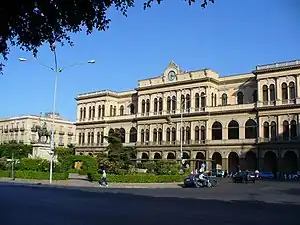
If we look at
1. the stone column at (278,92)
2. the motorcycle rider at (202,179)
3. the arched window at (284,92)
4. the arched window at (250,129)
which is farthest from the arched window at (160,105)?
the motorcycle rider at (202,179)

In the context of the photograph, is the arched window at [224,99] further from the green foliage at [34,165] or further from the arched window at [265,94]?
the green foliage at [34,165]

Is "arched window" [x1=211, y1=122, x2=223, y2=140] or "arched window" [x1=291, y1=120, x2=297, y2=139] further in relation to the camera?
"arched window" [x1=211, y1=122, x2=223, y2=140]

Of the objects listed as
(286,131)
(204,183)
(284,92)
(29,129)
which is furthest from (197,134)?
(29,129)

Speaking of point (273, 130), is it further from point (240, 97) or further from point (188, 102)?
point (188, 102)

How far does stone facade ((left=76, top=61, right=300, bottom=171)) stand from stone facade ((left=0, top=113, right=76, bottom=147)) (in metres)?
32.0

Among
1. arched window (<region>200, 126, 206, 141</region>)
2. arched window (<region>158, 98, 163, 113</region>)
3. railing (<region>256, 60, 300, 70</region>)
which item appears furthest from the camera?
arched window (<region>158, 98, 163, 113</region>)

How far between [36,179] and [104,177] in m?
9.15

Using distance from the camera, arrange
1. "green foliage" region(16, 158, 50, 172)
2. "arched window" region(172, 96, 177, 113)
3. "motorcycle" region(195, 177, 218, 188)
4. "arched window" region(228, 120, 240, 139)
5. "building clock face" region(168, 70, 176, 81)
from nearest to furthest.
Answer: "motorcycle" region(195, 177, 218, 188), "green foliage" region(16, 158, 50, 172), "arched window" region(228, 120, 240, 139), "arched window" region(172, 96, 177, 113), "building clock face" region(168, 70, 176, 81)

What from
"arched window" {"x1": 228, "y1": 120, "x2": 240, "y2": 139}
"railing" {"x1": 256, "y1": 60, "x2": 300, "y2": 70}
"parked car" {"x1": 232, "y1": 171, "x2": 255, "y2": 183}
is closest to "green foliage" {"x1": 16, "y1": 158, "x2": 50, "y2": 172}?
"parked car" {"x1": 232, "y1": 171, "x2": 255, "y2": 183}

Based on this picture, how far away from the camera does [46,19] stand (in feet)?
27.5

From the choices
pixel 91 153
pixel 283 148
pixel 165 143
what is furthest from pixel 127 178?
pixel 91 153

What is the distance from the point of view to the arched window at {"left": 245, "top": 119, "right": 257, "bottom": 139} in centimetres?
6425

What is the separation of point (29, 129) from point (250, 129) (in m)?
68.6

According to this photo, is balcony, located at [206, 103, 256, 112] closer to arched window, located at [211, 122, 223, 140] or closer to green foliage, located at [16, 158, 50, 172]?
arched window, located at [211, 122, 223, 140]
